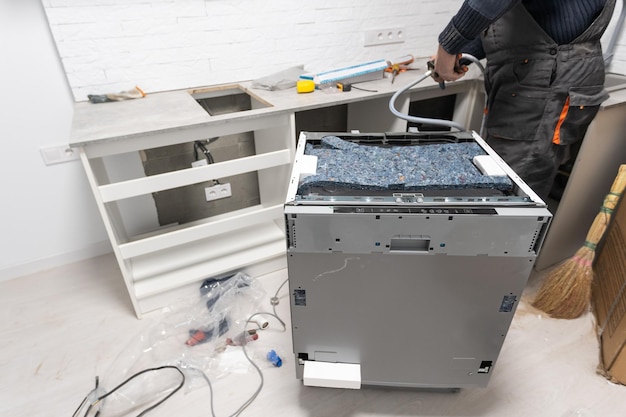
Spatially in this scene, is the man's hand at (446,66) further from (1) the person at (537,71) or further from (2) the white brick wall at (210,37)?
(2) the white brick wall at (210,37)

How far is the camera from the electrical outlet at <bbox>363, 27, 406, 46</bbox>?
6.88 ft

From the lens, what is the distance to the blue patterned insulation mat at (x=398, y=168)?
94cm

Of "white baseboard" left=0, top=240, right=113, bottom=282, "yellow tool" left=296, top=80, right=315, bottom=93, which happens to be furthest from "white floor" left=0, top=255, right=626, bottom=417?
"yellow tool" left=296, top=80, right=315, bottom=93

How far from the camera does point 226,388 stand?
1.34m

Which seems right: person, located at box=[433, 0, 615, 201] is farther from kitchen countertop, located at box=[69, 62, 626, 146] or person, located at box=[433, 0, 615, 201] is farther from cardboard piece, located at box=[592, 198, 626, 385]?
cardboard piece, located at box=[592, 198, 626, 385]

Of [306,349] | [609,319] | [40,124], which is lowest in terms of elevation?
[609,319]

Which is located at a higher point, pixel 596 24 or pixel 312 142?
pixel 596 24

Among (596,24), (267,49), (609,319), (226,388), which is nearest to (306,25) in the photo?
(267,49)

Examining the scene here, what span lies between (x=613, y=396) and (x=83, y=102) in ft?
7.79

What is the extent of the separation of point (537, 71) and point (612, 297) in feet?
3.16

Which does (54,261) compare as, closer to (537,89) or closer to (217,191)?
(217,191)

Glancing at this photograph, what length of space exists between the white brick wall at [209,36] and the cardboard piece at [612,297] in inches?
57.9

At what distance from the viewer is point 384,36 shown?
2135 millimetres

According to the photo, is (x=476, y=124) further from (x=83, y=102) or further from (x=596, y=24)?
(x=83, y=102)
